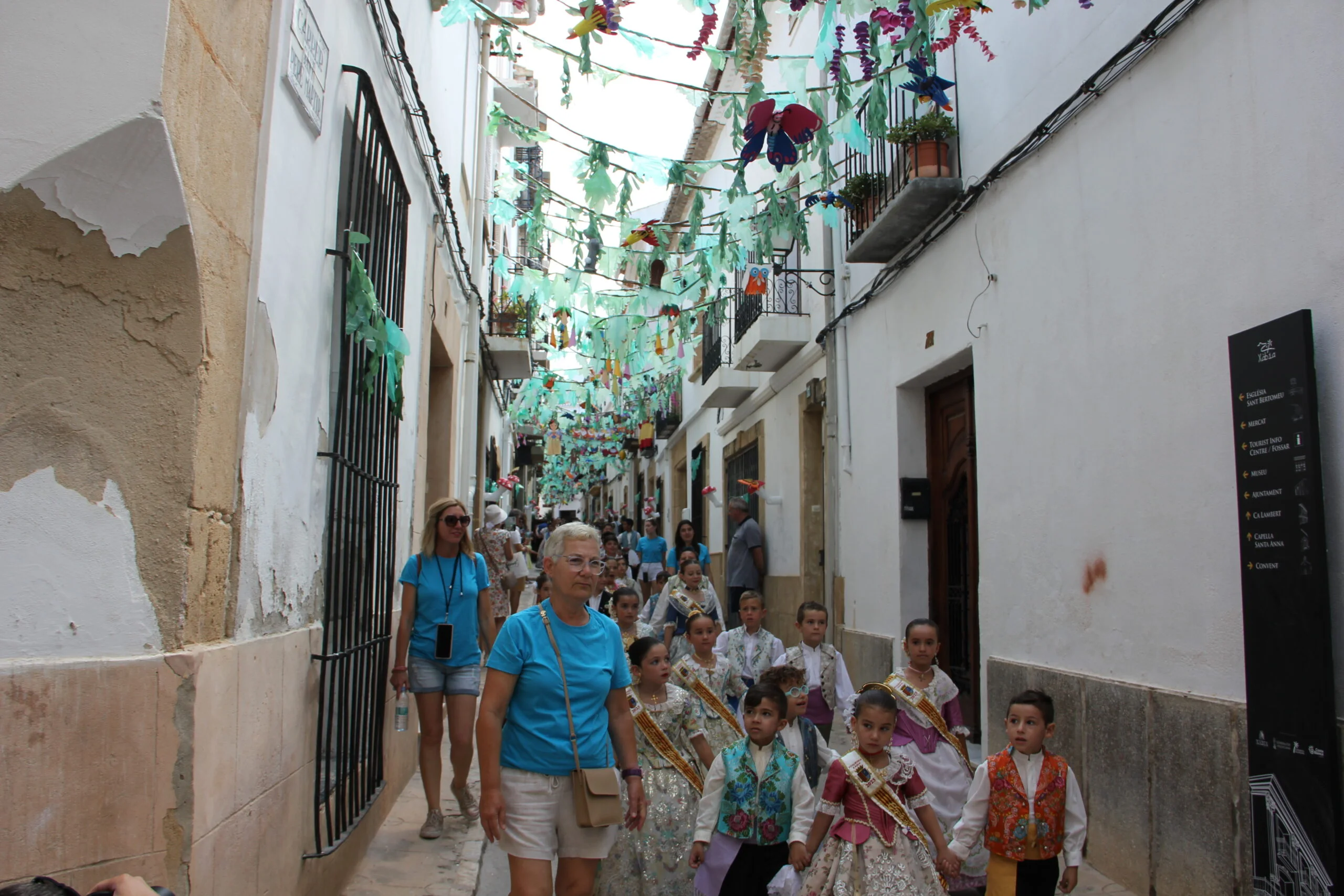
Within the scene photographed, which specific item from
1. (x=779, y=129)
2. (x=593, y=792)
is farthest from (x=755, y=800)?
(x=779, y=129)

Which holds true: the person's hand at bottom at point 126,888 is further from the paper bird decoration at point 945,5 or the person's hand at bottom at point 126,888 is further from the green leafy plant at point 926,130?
the green leafy plant at point 926,130

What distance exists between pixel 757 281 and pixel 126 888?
9.49m

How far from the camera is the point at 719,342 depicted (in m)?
15.5

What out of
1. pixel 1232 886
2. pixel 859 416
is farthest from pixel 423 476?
pixel 1232 886

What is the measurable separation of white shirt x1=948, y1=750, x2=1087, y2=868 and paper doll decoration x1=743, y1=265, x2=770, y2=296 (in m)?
6.64

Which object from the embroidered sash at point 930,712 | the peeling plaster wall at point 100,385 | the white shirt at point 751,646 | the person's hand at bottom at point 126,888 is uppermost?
the peeling plaster wall at point 100,385

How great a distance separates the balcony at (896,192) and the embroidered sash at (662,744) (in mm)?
4212

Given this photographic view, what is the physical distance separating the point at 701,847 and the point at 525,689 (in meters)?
1.07

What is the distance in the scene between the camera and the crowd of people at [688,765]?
11.5 ft

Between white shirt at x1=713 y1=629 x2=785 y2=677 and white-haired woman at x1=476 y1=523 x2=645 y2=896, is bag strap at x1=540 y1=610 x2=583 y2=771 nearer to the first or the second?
white-haired woman at x1=476 y1=523 x2=645 y2=896

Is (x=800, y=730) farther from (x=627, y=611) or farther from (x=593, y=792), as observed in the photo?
(x=627, y=611)

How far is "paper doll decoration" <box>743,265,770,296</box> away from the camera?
10289mm

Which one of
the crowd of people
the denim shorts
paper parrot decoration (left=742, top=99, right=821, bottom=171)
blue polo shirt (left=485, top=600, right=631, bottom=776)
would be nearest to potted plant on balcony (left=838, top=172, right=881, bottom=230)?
paper parrot decoration (left=742, top=99, right=821, bottom=171)

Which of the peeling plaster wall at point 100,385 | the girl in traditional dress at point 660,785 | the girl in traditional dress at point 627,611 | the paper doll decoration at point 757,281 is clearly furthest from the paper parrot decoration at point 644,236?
the peeling plaster wall at point 100,385
